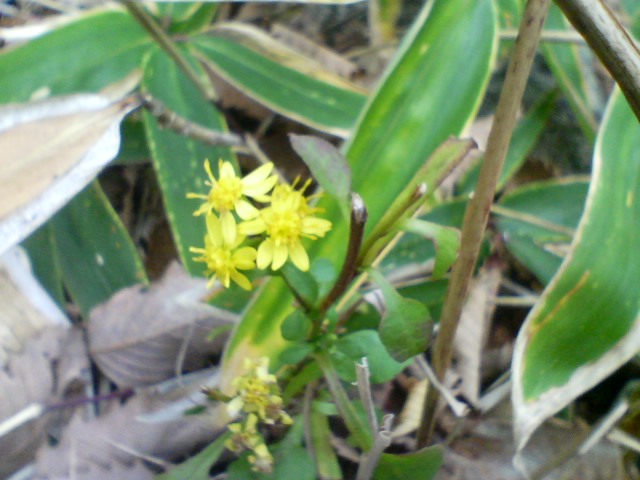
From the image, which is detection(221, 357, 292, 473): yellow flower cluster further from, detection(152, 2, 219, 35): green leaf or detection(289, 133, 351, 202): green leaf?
detection(152, 2, 219, 35): green leaf

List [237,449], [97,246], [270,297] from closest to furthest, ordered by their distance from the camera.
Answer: [237,449] < [270,297] < [97,246]

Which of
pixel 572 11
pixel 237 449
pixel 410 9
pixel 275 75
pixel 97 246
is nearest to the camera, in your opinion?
pixel 572 11

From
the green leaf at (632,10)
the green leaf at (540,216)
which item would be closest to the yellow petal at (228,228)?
the green leaf at (540,216)

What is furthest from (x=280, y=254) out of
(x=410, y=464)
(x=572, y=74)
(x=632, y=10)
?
(x=632, y=10)

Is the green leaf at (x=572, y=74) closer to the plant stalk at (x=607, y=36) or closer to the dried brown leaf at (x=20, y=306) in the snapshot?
the plant stalk at (x=607, y=36)

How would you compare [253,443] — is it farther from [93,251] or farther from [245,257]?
[93,251]

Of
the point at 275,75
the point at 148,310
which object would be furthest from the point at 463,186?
the point at 148,310

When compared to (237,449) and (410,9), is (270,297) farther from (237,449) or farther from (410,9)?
(410,9)
